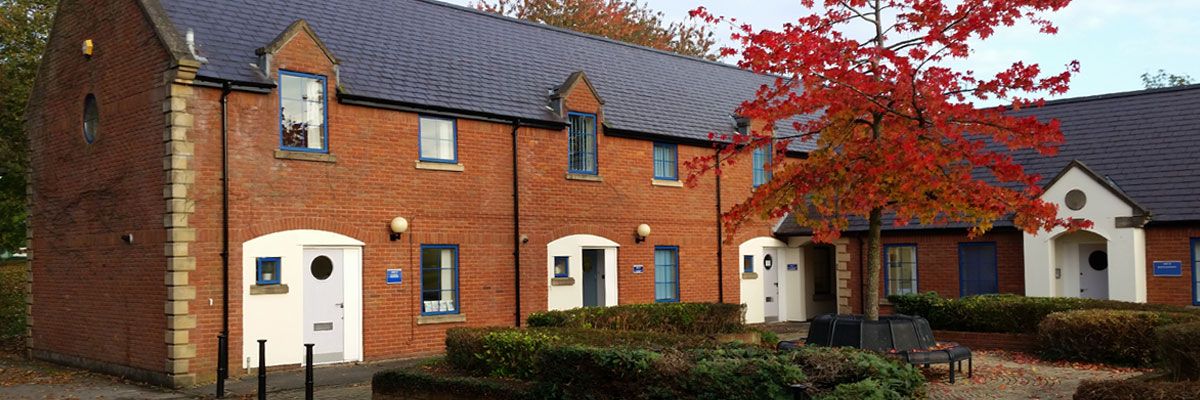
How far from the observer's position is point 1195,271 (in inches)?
854

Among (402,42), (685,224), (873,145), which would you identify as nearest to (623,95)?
(685,224)

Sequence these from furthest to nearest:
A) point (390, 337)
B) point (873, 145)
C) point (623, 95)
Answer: point (623, 95), point (390, 337), point (873, 145)

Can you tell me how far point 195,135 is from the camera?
1650cm

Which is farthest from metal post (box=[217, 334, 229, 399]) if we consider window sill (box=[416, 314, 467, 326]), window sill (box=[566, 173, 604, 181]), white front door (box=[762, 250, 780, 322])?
white front door (box=[762, 250, 780, 322])

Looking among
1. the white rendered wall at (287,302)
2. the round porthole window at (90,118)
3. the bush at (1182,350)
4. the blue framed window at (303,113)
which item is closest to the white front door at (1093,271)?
the bush at (1182,350)

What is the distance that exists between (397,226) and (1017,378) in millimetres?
10556

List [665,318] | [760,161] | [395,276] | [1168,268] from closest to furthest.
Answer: [665,318] → [395,276] → [1168,268] → [760,161]

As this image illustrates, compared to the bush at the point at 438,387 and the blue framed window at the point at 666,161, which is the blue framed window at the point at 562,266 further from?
the bush at the point at 438,387

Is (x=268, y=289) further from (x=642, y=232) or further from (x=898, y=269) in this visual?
(x=898, y=269)

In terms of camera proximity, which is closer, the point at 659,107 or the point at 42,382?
the point at 42,382

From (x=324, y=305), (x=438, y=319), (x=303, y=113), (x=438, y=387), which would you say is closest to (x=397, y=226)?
(x=324, y=305)

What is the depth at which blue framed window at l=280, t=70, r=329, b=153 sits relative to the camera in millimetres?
17781

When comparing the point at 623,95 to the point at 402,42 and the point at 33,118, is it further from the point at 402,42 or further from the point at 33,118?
the point at 33,118

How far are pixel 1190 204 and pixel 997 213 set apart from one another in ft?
31.6
